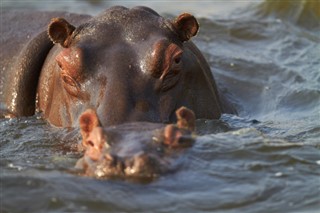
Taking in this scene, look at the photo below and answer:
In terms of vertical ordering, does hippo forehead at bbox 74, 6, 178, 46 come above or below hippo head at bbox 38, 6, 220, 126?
above

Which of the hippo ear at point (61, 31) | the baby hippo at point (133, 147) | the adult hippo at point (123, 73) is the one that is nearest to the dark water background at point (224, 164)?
the baby hippo at point (133, 147)

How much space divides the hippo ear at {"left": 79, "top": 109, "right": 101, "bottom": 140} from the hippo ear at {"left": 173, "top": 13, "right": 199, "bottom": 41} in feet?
6.14

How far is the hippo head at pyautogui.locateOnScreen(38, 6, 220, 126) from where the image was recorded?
6637 mm

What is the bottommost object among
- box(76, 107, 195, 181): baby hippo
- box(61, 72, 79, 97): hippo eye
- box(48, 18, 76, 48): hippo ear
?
box(61, 72, 79, 97): hippo eye

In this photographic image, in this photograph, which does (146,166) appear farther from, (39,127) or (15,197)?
(39,127)

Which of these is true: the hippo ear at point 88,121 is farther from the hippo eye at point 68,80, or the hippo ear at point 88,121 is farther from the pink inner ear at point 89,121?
the hippo eye at point 68,80

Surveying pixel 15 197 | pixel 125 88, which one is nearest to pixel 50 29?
pixel 125 88

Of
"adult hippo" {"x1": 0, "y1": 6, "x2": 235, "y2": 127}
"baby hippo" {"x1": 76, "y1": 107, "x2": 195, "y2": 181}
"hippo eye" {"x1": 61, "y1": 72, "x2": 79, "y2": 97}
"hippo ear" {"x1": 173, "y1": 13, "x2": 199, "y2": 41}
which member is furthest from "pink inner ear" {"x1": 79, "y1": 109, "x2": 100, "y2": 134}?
"hippo ear" {"x1": 173, "y1": 13, "x2": 199, "y2": 41}

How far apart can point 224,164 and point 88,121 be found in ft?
3.00

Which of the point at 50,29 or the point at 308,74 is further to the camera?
the point at 308,74

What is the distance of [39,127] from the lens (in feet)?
25.4

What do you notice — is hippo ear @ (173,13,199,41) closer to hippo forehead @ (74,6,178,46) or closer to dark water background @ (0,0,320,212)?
hippo forehead @ (74,6,178,46)

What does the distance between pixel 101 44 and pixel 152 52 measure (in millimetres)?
420

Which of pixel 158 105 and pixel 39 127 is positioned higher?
pixel 158 105
